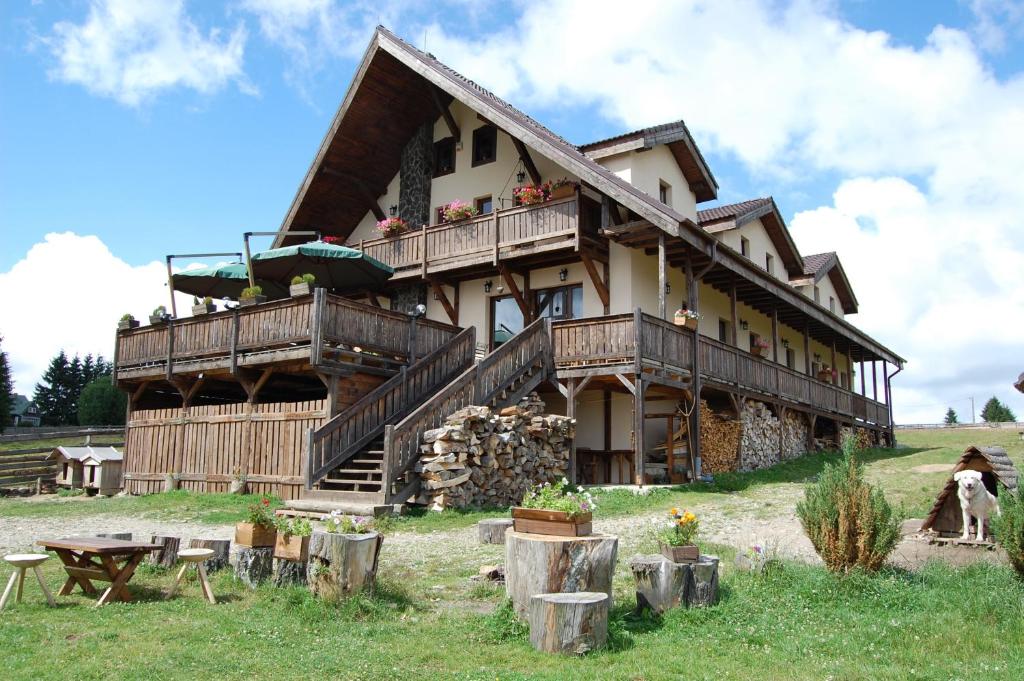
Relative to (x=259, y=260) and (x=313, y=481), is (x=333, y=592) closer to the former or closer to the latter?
(x=313, y=481)

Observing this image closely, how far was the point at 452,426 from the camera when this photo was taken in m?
14.3

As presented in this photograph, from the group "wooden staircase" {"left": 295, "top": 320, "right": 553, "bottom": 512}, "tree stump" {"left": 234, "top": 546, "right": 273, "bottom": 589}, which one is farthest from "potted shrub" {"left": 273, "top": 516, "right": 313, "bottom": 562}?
"wooden staircase" {"left": 295, "top": 320, "right": 553, "bottom": 512}

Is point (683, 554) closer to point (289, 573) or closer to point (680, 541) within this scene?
point (680, 541)

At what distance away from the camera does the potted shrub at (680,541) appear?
24.7ft

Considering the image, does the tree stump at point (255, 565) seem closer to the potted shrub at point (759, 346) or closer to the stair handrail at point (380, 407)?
the stair handrail at point (380, 407)

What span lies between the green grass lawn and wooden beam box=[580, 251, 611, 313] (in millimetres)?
10785

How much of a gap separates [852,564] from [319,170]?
63.7 feet

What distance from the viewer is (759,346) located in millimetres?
25188

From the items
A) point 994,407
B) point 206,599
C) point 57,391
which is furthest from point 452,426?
point 994,407

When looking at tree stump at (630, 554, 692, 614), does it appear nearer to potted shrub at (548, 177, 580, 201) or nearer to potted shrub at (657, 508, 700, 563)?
potted shrub at (657, 508, 700, 563)

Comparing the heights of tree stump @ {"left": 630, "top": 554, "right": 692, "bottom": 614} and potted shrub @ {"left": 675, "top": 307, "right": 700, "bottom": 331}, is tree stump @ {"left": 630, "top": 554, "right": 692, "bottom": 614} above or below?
below

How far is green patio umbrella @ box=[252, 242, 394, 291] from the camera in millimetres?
18719

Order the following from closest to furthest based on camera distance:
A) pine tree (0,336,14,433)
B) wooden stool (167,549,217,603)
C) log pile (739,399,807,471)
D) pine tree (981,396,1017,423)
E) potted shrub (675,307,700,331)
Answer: wooden stool (167,549,217,603) → potted shrub (675,307,700,331) → log pile (739,399,807,471) → pine tree (0,336,14,433) → pine tree (981,396,1017,423)

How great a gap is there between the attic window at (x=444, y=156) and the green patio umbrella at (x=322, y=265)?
389cm
